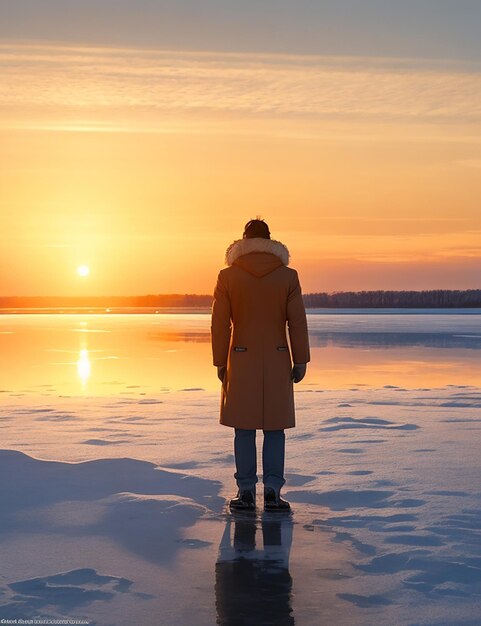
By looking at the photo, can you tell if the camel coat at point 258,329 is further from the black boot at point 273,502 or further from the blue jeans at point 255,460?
the black boot at point 273,502

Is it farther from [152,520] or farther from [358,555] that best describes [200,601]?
[152,520]

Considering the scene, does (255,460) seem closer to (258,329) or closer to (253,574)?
(258,329)

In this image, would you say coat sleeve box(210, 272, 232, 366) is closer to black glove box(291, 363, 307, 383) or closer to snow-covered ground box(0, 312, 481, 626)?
black glove box(291, 363, 307, 383)

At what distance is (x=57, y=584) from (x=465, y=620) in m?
1.81

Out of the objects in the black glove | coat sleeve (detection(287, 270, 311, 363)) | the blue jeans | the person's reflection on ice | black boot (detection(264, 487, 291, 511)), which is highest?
coat sleeve (detection(287, 270, 311, 363))

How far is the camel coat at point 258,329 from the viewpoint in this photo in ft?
17.3

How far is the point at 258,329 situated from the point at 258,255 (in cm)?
49

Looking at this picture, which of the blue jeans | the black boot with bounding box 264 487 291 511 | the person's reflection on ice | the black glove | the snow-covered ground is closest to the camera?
the person's reflection on ice

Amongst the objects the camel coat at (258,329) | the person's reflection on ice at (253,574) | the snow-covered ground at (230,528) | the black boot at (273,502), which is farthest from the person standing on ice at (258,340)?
the person's reflection on ice at (253,574)

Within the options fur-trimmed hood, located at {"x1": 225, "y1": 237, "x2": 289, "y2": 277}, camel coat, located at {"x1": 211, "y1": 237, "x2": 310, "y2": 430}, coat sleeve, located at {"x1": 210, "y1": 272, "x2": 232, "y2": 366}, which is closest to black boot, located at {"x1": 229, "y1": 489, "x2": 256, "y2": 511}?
camel coat, located at {"x1": 211, "y1": 237, "x2": 310, "y2": 430}

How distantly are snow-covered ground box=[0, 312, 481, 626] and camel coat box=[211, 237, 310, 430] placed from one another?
651 millimetres

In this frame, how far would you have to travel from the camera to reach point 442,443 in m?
7.06

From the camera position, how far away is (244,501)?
5.12 m

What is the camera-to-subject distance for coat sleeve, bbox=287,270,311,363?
5.27m
